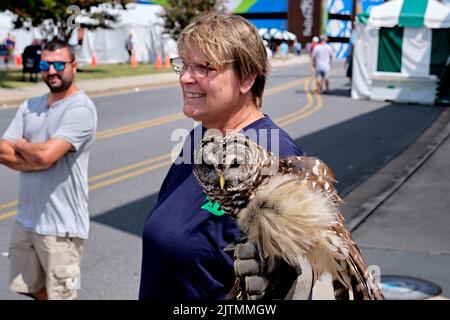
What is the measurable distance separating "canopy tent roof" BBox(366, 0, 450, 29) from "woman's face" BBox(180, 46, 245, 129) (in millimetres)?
18902

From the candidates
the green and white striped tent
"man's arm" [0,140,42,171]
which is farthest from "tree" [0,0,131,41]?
"man's arm" [0,140,42,171]

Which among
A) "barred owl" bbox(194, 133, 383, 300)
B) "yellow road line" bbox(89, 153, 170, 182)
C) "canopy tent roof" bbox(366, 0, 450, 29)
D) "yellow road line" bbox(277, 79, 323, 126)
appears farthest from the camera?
"canopy tent roof" bbox(366, 0, 450, 29)

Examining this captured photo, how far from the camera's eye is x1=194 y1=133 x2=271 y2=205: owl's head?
1.81m

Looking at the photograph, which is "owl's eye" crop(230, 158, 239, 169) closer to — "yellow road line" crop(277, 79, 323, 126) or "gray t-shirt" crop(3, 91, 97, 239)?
"gray t-shirt" crop(3, 91, 97, 239)

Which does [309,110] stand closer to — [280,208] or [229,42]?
[229,42]

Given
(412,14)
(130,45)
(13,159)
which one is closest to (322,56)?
(412,14)

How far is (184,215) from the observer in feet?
7.77

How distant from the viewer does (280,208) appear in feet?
5.92

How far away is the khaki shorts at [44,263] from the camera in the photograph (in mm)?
4516

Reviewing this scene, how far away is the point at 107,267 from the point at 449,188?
5.30 meters

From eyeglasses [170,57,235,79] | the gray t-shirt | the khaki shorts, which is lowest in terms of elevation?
the khaki shorts

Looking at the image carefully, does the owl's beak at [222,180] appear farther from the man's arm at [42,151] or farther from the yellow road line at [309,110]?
the yellow road line at [309,110]

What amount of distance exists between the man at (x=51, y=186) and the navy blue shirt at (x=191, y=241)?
2.14m
